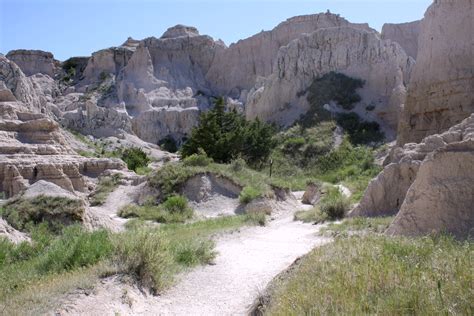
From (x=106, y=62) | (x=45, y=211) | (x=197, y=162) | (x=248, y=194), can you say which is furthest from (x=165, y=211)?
(x=106, y=62)

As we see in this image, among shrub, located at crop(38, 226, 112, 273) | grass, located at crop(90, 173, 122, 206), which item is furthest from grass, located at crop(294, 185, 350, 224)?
grass, located at crop(90, 173, 122, 206)

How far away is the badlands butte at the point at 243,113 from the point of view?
27.1 ft

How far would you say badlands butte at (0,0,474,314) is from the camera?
8.27 metres

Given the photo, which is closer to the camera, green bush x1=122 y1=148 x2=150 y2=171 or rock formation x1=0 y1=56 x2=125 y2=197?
rock formation x1=0 y1=56 x2=125 y2=197

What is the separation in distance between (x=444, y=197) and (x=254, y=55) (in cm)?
6504

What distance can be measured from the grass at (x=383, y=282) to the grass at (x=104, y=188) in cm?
1766

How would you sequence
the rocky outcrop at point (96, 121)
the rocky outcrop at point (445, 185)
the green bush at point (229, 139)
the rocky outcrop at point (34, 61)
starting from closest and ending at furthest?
the rocky outcrop at point (445, 185)
the green bush at point (229, 139)
the rocky outcrop at point (96, 121)
the rocky outcrop at point (34, 61)

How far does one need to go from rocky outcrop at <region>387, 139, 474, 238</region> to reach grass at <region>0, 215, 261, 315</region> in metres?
3.86

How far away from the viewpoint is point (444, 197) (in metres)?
7.41

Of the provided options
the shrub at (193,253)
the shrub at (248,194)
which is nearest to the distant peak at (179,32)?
Result: the shrub at (248,194)

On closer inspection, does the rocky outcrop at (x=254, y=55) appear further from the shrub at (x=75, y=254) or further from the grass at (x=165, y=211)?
the shrub at (x=75, y=254)

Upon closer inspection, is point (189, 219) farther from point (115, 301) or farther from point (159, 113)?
point (159, 113)

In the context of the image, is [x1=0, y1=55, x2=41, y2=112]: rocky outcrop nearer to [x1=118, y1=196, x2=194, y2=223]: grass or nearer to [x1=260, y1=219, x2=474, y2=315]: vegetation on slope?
[x1=118, y1=196, x2=194, y2=223]: grass

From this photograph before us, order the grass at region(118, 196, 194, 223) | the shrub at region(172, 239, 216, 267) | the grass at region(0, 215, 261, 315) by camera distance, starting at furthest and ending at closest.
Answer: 1. the grass at region(118, 196, 194, 223)
2. the shrub at region(172, 239, 216, 267)
3. the grass at region(0, 215, 261, 315)
